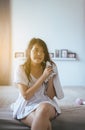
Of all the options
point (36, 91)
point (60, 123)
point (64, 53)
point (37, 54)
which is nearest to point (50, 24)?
point (64, 53)

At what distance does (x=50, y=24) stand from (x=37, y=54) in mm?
2738

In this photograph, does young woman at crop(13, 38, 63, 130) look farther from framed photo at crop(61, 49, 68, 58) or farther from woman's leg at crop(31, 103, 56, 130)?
framed photo at crop(61, 49, 68, 58)

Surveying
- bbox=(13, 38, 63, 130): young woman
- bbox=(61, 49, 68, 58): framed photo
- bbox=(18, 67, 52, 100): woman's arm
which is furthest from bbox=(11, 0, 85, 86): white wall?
bbox=(18, 67, 52, 100): woman's arm

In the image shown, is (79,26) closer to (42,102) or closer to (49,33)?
(49,33)

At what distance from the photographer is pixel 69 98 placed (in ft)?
9.18

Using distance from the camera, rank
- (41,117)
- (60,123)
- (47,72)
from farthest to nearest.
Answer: (47,72) → (60,123) → (41,117)

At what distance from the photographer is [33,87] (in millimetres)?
1609

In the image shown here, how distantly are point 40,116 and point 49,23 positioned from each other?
313cm

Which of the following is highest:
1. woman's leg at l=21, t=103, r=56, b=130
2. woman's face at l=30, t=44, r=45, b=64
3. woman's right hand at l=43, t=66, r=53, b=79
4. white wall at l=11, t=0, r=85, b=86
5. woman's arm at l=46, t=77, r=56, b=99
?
white wall at l=11, t=0, r=85, b=86

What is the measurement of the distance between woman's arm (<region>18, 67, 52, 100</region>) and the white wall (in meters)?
2.75

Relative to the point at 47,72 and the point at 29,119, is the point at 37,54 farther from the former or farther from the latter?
the point at 29,119

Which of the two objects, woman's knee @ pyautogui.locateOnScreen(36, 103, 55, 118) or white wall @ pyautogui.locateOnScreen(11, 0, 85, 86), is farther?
white wall @ pyautogui.locateOnScreen(11, 0, 85, 86)

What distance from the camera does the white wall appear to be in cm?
436

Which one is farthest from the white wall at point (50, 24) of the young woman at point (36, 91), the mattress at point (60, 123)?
the mattress at point (60, 123)
